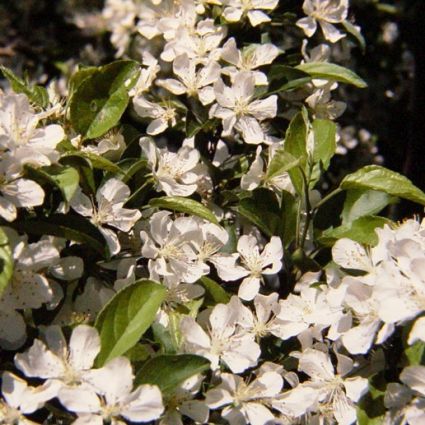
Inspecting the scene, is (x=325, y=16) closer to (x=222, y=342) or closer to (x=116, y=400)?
(x=222, y=342)

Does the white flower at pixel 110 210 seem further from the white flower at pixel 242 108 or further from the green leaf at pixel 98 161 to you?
the white flower at pixel 242 108

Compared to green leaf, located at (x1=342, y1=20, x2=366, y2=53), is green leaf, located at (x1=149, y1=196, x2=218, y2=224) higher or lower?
green leaf, located at (x1=149, y1=196, x2=218, y2=224)

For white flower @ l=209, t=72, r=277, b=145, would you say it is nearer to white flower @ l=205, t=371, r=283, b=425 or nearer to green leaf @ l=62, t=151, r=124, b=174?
green leaf @ l=62, t=151, r=124, b=174

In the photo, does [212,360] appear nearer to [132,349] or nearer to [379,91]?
[132,349]

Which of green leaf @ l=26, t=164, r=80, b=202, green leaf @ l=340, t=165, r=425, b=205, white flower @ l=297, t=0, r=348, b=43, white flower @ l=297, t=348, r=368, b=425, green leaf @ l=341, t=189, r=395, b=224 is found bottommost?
white flower @ l=297, t=348, r=368, b=425

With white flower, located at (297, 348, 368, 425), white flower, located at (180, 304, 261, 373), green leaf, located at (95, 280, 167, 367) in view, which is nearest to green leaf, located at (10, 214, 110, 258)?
green leaf, located at (95, 280, 167, 367)

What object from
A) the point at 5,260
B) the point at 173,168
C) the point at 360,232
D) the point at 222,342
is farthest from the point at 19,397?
the point at 360,232

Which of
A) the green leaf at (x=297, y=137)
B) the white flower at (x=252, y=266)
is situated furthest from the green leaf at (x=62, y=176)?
the green leaf at (x=297, y=137)

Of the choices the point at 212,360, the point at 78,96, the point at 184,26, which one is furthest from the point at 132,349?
the point at 184,26
